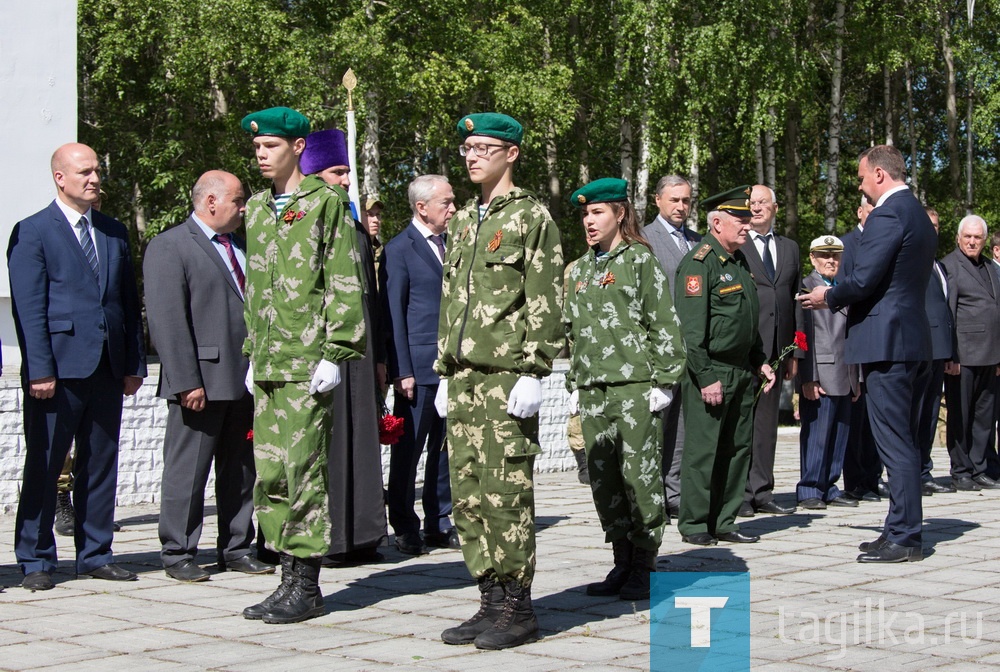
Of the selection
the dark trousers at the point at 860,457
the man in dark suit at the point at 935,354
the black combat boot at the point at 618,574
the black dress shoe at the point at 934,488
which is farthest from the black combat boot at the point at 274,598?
the black dress shoe at the point at 934,488

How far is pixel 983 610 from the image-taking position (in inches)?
245

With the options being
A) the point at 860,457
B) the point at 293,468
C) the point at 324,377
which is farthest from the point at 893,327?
the point at 293,468

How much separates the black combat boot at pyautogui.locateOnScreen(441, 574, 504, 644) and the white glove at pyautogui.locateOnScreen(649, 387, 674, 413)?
1.42 m

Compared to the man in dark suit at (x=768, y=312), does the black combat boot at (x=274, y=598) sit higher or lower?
lower

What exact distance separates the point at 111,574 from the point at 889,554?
14.1 ft

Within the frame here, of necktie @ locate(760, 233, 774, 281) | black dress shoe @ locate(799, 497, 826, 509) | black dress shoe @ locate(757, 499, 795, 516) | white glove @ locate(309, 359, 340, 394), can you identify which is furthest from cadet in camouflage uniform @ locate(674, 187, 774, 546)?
white glove @ locate(309, 359, 340, 394)

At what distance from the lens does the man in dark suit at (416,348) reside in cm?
828

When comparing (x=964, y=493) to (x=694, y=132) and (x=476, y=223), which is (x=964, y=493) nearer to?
(x=476, y=223)

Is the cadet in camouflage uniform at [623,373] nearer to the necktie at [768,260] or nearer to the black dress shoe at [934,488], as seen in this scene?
the necktie at [768,260]

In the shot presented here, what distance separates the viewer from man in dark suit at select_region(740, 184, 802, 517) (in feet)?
31.7

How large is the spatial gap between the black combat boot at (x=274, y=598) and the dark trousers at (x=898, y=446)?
3.53 m

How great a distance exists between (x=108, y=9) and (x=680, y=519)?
81.0 ft

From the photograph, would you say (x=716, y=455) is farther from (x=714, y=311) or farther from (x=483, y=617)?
(x=483, y=617)

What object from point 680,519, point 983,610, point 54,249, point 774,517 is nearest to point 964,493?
point 774,517
